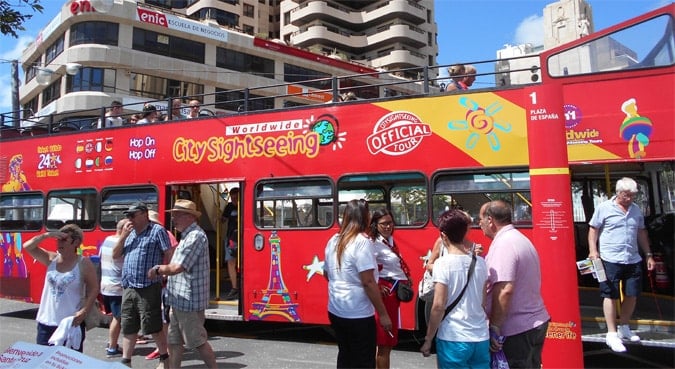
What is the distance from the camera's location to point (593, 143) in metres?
5.64

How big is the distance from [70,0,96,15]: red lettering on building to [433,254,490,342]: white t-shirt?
121 feet

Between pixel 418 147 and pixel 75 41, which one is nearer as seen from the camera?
pixel 418 147

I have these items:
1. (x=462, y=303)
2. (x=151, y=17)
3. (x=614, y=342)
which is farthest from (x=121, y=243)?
(x=151, y=17)

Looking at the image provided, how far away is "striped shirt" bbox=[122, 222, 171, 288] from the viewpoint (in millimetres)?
5125

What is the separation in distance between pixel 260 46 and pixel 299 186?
122 feet

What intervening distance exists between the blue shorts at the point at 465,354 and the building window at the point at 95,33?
118 feet

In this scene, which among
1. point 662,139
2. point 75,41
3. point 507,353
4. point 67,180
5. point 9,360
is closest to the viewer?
point 9,360

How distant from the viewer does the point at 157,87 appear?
35.0 m

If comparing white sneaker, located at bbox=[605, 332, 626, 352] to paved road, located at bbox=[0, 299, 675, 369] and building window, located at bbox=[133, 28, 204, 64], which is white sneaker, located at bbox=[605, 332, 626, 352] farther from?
building window, located at bbox=[133, 28, 204, 64]

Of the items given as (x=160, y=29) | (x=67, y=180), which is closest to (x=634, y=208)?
(x=67, y=180)

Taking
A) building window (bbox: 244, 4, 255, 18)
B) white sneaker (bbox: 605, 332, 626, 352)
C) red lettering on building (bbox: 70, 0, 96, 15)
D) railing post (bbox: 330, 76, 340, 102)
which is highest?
building window (bbox: 244, 4, 255, 18)

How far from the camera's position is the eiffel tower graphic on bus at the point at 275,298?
6833 mm

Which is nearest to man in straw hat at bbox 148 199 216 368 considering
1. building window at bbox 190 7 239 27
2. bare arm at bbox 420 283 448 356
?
bare arm at bbox 420 283 448 356

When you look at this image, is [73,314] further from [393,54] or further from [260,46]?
[393,54]
